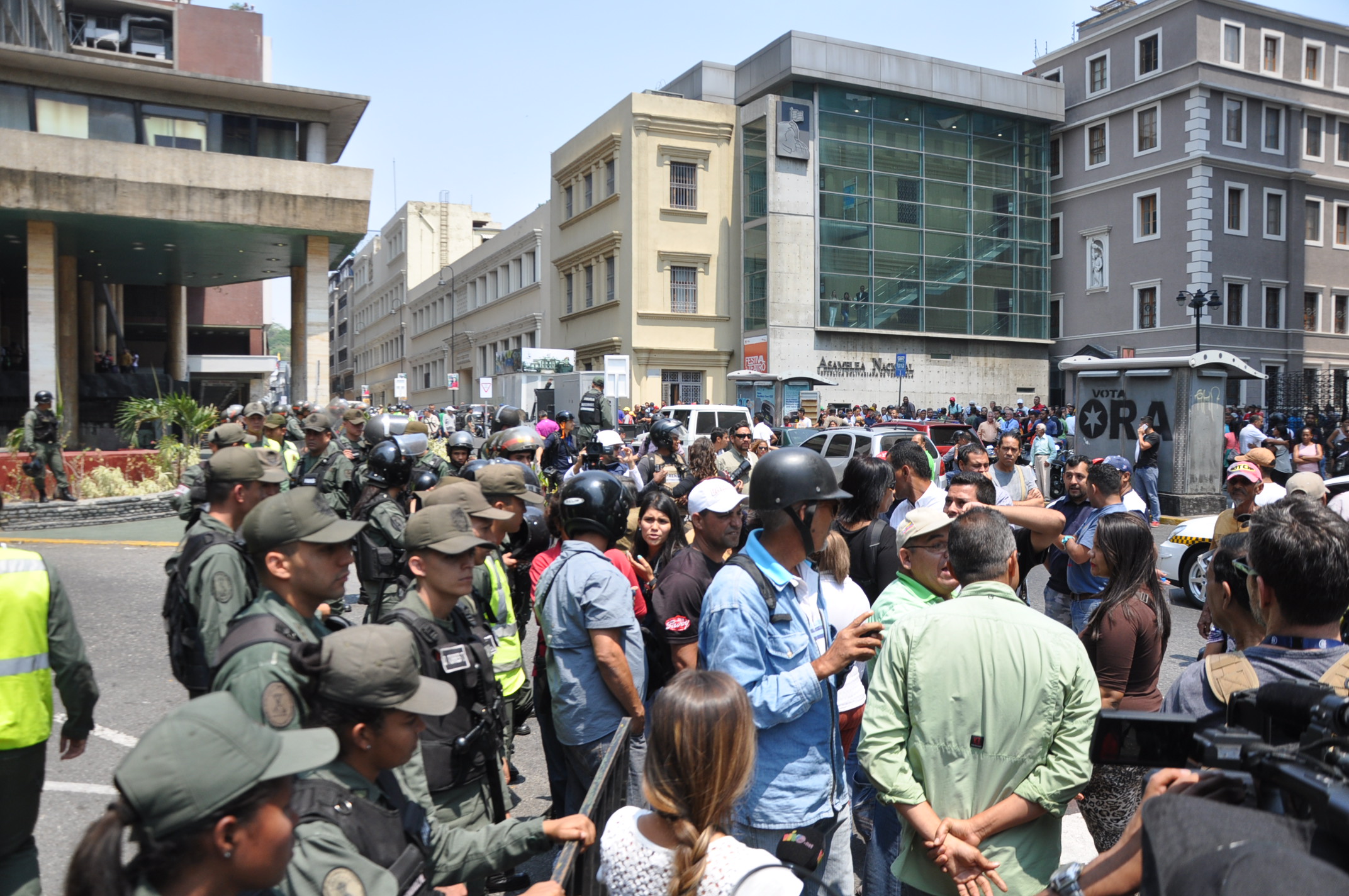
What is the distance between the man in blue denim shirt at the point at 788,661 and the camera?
116 inches

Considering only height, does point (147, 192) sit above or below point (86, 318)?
above

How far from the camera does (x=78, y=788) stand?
5297 mm

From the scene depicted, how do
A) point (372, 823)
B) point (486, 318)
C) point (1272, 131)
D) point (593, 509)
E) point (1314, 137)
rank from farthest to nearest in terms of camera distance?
point (486, 318) → point (1314, 137) → point (1272, 131) → point (593, 509) → point (372, 823)

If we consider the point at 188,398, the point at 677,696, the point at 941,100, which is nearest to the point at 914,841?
the point at 677,696

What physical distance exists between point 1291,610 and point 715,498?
2402 millimetres

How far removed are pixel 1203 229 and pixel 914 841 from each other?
4210 cm

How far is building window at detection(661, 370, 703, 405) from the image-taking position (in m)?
38.1

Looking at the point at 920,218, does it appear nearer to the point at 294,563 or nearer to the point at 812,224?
the point at 812,224

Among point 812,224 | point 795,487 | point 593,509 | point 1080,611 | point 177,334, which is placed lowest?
point 1080,611

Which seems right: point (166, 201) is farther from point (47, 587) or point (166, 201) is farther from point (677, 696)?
point (677, 696)

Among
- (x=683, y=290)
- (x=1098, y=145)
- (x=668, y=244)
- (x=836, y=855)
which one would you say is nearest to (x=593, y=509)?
(x=836, y=855)

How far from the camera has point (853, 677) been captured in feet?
13.0

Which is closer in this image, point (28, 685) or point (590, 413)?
point (28, 685)

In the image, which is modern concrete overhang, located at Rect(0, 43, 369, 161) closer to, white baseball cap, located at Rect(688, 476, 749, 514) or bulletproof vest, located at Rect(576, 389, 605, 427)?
bulletproof vest, located at Rect(576, 389, 605, 427)
